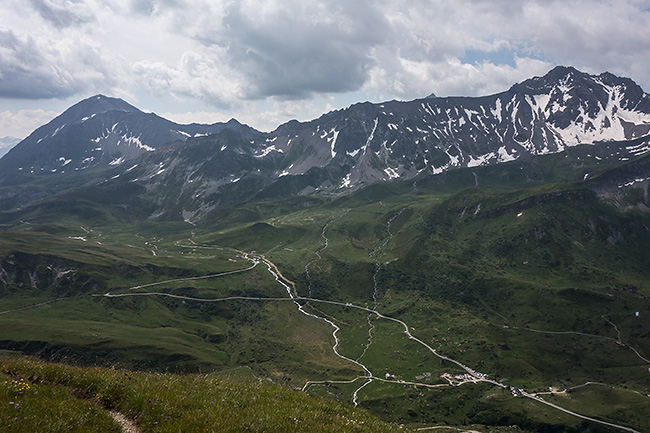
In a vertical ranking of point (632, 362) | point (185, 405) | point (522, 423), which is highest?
point (185, 405)

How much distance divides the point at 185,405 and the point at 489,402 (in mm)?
175461

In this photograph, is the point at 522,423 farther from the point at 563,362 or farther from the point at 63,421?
the point at 63,421

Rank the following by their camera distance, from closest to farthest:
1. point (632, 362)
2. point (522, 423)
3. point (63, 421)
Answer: point (63, 421) < point (522, 423) < point (632, 362)

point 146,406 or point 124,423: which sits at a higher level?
point 146,406

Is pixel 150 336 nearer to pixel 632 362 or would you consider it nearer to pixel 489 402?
pixel 489 402

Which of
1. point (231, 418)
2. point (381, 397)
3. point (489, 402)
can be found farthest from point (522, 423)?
point (231, 418)

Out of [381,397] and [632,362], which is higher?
[632,362]

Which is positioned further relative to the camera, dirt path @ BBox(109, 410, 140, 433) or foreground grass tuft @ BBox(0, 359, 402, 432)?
dirt path @ BBox(109, 410, 140, 433)

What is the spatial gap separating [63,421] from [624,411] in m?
203

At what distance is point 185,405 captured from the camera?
15.5m

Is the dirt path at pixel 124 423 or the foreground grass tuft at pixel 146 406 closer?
the foreground grass tuft at pixel 146 406

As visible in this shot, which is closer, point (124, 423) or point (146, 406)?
point (124, 423)

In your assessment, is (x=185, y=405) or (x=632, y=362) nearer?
(x=185, y=405)

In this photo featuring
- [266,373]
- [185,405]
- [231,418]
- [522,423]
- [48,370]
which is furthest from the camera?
[266,373]
